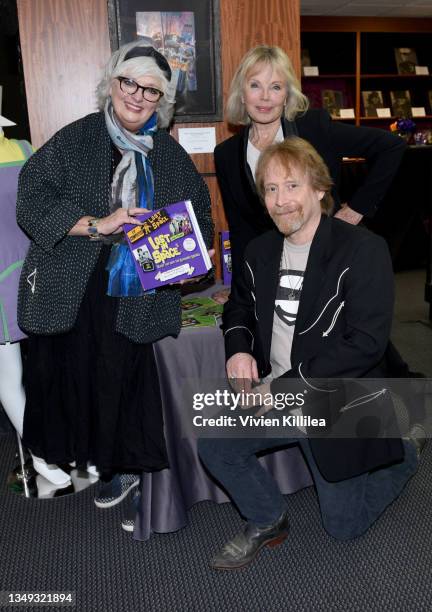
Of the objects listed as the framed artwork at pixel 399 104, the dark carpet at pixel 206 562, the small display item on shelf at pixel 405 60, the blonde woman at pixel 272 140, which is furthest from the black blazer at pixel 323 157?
the small display item on shelf at pixel 405 60

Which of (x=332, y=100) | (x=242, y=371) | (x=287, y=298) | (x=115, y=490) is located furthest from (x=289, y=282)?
(x=332, y=100)

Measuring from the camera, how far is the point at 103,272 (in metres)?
1.93

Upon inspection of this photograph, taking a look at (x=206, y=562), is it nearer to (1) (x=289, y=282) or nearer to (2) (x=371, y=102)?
(1) (x=289, y=282)

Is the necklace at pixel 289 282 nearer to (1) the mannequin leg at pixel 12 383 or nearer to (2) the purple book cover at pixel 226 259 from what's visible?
(2) the purple book cover at pixel 226 259

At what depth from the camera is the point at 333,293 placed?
1794mm

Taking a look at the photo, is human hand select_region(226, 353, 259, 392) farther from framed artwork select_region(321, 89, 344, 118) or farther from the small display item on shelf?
the small display item on shelf

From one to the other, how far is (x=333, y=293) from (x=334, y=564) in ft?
3.09

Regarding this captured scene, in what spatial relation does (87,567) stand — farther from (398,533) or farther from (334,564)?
(398,533)

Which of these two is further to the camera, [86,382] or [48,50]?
[48,50]

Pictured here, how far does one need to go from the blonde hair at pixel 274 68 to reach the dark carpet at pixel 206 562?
1.54m

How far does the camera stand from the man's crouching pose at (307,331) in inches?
69.7

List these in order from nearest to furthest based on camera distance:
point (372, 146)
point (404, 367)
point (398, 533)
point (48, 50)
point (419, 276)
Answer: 1. point (404, 367)
2. point (398, 533)
3. point (372, 146)
4. point (48, 50)
5. point (419, 276)

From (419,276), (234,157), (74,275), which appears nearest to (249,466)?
(74,275)

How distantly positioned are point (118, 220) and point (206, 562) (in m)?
1.21
